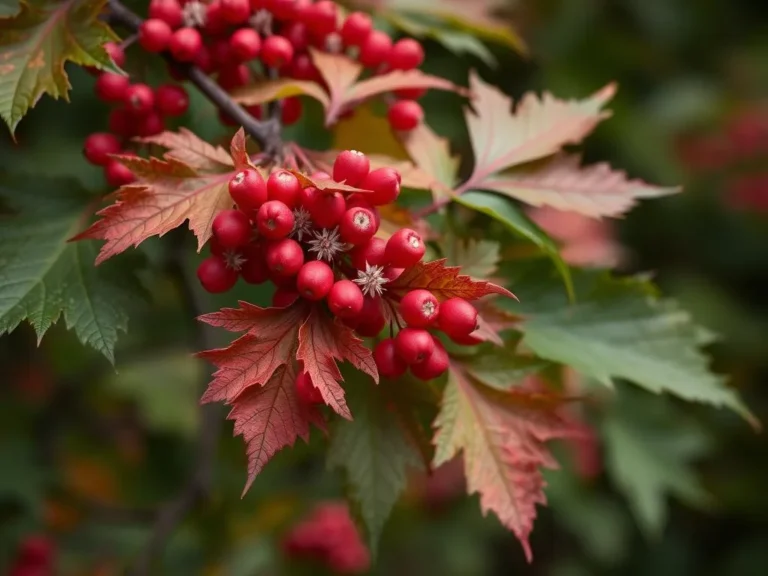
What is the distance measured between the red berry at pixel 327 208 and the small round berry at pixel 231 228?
7cm

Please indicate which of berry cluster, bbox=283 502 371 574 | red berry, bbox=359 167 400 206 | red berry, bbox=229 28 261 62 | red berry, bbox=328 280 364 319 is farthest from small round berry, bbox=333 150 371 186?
berry cluster, bbox=283 502 371 574

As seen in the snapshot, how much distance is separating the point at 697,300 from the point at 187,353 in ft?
6.12

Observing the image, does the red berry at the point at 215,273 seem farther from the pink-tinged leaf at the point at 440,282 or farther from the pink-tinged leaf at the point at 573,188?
the pink-tinged leaf at the point at 573,188

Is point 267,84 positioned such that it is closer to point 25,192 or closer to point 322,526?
point 25,192

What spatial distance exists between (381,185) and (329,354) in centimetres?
18

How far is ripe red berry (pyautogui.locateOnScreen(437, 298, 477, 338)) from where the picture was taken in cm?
74

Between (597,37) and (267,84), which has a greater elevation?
(267,84)

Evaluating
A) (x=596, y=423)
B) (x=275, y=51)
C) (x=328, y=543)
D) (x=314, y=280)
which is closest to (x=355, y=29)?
(x=275, y=51)

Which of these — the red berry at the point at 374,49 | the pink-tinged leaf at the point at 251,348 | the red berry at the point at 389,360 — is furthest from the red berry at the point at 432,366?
the red berry at the point at 374,49

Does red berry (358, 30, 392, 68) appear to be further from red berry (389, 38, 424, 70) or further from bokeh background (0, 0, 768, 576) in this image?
bokeh background (0, 0, 768, 576)

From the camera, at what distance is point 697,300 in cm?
279

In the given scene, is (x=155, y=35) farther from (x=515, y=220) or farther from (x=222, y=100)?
(x=515, y=220)

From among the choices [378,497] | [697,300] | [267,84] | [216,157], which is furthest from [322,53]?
[697,300]

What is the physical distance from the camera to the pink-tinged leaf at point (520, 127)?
1035 millimetres
